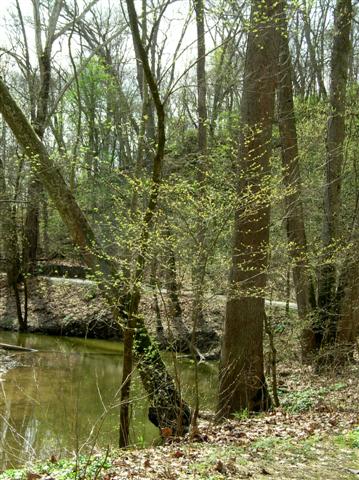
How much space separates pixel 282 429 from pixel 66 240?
55.2 feet

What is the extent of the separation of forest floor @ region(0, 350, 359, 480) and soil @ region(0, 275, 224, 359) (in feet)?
27.3

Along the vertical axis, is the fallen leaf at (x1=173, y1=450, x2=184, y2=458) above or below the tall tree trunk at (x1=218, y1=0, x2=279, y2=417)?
below

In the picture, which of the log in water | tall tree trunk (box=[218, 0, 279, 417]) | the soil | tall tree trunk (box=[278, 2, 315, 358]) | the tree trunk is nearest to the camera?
the tree trunk

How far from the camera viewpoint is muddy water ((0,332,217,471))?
7.08 metres

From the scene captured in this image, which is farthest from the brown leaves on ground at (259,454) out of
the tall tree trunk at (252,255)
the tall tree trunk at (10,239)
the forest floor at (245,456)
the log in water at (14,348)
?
the tall tree trunk at (10,239)

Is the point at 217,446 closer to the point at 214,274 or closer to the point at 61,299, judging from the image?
the point at 214,274

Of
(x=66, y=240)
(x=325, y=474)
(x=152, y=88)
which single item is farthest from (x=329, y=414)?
(x=66, y=240)

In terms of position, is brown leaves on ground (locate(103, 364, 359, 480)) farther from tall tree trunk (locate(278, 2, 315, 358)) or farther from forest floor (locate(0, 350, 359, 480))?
tall tree trunk (locate(278, 2, 315, 358))

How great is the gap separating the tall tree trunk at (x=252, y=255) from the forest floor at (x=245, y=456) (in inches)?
43.3

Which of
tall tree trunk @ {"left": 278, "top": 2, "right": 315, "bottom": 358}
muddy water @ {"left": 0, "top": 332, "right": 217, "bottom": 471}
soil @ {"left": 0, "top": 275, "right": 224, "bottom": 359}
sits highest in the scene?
tall tree trunk @ {"left": 278, "top": 2, "right": 315, "bottom": 358}

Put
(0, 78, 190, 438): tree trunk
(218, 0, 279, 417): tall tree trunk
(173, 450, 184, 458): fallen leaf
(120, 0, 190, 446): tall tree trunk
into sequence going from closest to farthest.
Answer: (173, 450, 184, 458): fallen leaf < (120, 0, 190, 446): tall tree trunk < (0, 78, 190, 438): tree trunk < (218, 0, 279, 417): tall tree trunk

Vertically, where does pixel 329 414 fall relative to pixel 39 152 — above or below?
below

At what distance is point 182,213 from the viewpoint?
266 inches

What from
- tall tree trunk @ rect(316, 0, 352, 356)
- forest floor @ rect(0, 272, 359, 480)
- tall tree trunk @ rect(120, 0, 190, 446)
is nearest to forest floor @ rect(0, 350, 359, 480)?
forest floor @ rect(0, 272, 359, 480)
